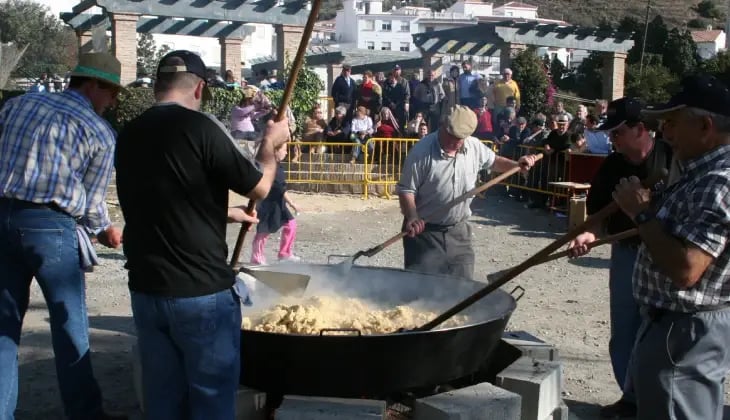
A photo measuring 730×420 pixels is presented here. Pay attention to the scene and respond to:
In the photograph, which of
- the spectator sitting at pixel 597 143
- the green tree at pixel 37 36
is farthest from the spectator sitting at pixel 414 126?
the green tree at pixel 37 36

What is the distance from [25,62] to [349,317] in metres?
43.4

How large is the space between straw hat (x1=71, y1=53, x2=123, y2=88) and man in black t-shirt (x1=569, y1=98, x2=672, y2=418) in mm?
2577

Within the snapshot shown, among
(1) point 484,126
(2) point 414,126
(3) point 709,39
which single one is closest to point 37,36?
(2) point 414,126

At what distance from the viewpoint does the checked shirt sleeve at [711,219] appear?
285 centimetres

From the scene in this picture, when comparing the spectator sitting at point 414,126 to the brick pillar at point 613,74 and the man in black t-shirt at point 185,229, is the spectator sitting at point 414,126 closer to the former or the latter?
the brick pillar at point 613,74

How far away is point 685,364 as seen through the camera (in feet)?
10.1

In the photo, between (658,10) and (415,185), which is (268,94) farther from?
(658,10)

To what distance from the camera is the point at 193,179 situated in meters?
3.05

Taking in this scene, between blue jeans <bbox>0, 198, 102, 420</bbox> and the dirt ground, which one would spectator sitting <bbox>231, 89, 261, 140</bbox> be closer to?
the dirt ground

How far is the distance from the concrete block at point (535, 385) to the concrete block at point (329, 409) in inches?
30.8

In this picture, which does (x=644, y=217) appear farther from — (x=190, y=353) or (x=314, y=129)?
(x=314, y=129)

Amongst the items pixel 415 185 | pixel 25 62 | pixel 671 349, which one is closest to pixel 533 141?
pixel 415 185

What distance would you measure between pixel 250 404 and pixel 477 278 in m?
4.75

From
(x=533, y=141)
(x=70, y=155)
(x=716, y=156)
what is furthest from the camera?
(x=533, y=141)
